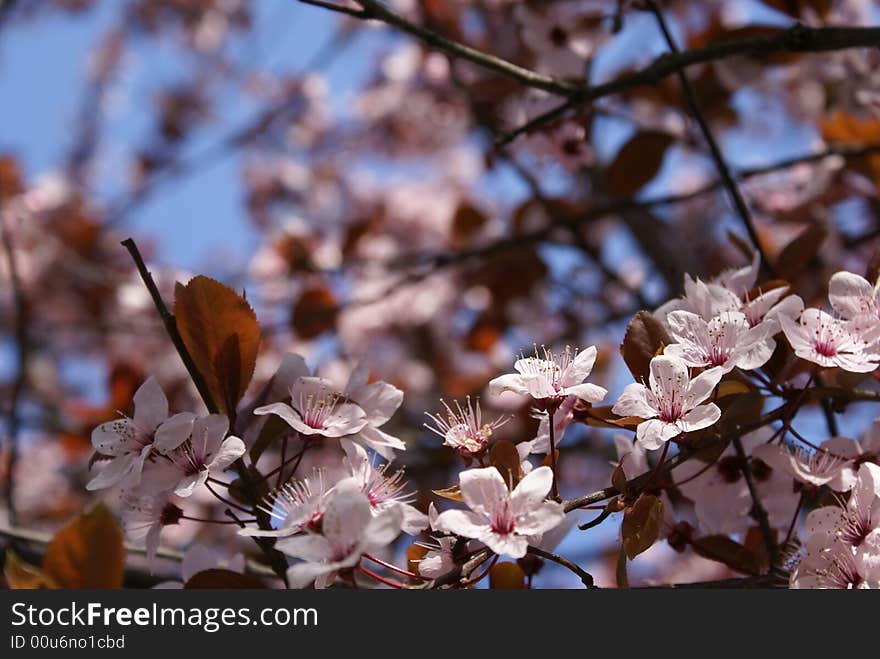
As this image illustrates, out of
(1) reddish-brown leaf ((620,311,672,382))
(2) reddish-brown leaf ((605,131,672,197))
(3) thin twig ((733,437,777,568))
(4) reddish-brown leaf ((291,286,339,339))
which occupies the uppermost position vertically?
(4) reddish-brown leaf ((291,286,339,339))

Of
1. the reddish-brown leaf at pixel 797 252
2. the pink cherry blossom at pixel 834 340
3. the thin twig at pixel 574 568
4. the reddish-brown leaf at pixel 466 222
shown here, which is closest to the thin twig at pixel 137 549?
the thin twig at pixel 574 568

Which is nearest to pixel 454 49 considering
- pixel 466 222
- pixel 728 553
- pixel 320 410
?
pixel 320 410

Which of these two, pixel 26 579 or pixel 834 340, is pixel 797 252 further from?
A: pixel 26 579

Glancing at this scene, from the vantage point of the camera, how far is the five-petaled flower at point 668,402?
0.81m

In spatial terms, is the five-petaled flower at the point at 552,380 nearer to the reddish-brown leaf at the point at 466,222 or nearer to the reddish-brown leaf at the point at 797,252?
the reddish-brown leaf at the point at 797,252

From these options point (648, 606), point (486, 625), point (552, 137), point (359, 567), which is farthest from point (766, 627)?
point (552, 137)

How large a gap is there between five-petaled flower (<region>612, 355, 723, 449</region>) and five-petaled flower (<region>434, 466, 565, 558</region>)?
109 mm

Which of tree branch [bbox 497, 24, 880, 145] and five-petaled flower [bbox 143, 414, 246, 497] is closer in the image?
five-petaled flower [bbox 143, 414, 246, 497]

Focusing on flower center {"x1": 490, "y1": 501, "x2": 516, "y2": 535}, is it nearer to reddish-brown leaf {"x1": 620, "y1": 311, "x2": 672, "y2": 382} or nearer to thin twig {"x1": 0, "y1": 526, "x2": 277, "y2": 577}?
reddish-brown leaf {"x1": 620, "y1": 311, "x2": 672, "y2": 382}

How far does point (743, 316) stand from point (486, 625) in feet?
1.30

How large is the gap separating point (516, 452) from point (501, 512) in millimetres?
75

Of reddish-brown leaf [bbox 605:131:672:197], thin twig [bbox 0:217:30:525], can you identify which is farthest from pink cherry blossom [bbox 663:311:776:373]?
thin twig [bbox 0:217:30:525]

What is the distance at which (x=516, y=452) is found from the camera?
0.84m

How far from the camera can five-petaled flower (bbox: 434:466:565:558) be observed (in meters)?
0.76
